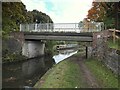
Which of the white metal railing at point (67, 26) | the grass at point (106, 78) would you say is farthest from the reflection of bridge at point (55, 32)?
the grass at point (106, 78)

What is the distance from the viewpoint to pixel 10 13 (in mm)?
28703

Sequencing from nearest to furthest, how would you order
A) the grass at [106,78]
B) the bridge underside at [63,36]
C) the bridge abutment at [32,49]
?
1. the grass at [106,78]
2. the bridge underside at [63,36]
3. the bridge abutment at [32,49]

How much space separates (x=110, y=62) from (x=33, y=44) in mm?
23709

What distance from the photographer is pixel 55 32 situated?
36.7 metres

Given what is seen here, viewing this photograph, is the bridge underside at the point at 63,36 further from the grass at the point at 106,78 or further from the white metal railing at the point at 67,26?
the grass at the point at 106,78

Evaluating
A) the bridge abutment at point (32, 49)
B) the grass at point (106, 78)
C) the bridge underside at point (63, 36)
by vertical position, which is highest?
the bridge underside at point (63, 36)

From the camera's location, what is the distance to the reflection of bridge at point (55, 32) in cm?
3506

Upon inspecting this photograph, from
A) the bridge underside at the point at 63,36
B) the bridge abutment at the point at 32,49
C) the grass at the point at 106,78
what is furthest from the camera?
the bridge abutment at the point at 32,49

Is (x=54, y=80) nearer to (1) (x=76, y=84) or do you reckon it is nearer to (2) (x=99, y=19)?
(1) (x=76, y=84)

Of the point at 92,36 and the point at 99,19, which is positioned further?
the point at 99,19

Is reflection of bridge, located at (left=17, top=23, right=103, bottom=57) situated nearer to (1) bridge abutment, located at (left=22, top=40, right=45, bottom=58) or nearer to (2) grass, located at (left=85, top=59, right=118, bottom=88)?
(1) bridge abutment, located at (left=22, top=40, right=45, bottom=58)

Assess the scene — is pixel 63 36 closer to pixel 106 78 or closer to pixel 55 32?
pixel 55 32

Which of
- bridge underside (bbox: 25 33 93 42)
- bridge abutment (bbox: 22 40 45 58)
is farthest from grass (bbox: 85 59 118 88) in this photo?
bridge abutment (bbox: 22 40 45 58)

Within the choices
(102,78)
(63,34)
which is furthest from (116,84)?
(63,34)
